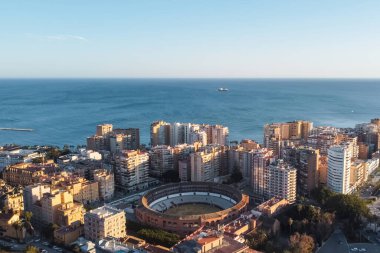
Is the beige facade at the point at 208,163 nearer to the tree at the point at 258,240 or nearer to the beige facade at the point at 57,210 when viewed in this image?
the beige facade at the point at 57,210

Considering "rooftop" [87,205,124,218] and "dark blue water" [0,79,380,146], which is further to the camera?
"dark blue water" [0,79,380,146]

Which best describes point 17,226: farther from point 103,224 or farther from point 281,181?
point 281,181

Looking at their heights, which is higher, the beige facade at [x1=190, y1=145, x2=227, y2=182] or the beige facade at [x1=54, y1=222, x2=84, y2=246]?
the beige facade at [x1=190, y1=145, x2=227, y2=182]

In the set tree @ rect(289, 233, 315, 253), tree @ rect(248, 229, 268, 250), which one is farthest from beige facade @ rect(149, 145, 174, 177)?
tree @ rect(289, 233, 315, 253)

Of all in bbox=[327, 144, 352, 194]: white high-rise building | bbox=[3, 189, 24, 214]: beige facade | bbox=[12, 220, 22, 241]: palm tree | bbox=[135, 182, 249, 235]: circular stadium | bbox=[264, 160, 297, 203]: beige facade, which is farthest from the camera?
bbox=[327, 144, 352, 194]: white high-rise building

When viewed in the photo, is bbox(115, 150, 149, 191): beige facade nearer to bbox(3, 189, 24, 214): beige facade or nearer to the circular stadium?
the circular stadium

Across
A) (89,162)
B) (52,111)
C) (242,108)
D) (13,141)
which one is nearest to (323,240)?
(89,162)

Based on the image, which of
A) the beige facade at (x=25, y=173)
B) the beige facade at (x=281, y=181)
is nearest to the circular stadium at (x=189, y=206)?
the beige facade at (x=281, y=181)
